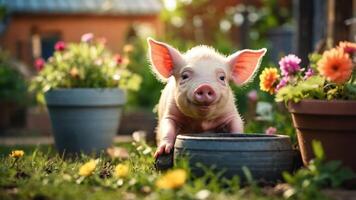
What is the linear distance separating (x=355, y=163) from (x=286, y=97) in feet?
1.61

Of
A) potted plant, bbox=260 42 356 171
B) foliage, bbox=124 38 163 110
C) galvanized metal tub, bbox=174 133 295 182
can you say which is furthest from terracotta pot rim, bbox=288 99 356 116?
foliage, bbox=124 38 163 110

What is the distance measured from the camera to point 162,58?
16.3 feet

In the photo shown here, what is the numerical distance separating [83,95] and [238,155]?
10.5 ft

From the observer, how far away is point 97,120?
705cm

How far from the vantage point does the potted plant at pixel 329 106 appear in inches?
153

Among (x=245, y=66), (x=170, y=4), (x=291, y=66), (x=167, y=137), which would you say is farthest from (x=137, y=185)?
(x=170, y=4)

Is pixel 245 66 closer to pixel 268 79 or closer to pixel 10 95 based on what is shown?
pixel 268 79

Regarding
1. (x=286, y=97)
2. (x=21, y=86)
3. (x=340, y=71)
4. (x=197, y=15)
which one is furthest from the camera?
(x=197, y=15)

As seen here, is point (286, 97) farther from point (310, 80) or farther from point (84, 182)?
point (84, 182)

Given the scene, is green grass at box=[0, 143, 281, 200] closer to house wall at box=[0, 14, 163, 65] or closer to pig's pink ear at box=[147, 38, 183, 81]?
pig's pink ear at box=[147, 38, 183, 81]

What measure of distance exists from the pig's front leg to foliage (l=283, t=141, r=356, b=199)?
1.01 metres

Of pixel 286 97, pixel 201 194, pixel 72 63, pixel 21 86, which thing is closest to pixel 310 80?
pixel 286 97

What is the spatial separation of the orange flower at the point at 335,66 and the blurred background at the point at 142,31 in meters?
3.53

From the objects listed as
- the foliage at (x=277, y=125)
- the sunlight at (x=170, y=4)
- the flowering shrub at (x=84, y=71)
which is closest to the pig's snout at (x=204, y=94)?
the foliage at (x=277, y=125)
